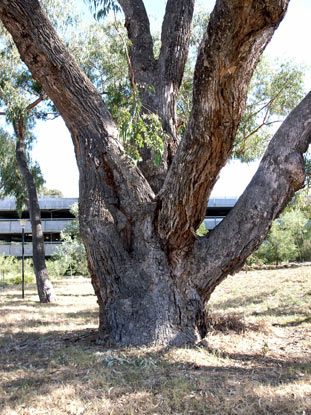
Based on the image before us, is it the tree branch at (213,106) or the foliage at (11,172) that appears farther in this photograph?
the foliage at (11,172)

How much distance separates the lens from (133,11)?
253 inches

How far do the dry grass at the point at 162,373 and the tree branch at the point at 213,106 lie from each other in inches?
50.4

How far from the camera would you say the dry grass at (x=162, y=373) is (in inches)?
114

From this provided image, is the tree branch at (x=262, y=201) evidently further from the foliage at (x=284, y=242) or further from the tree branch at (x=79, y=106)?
the foliage at (x=284, y=242)

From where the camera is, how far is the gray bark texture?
4359mm

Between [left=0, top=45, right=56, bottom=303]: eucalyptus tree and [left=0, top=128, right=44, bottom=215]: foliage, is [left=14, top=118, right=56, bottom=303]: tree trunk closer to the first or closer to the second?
[left=0, top=45, right=56, bottom=303]: eucalyptus tree

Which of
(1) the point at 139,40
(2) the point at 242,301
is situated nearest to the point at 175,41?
(1) the point at 139,40

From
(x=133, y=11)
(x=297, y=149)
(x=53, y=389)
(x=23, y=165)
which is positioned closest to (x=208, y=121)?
(x=297, y=149)

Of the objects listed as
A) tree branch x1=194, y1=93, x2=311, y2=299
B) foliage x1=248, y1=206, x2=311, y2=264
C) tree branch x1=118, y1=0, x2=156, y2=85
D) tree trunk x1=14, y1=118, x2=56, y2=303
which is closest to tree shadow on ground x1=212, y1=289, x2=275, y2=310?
tree branch x1=194, y1=93, x2=311, y2=299

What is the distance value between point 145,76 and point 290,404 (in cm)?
482

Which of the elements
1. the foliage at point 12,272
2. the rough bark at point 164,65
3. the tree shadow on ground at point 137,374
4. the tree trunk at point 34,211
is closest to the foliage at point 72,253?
the foliage at point 12,272

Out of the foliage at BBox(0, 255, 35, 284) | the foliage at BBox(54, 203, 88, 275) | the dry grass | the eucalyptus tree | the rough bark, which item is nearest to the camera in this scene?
the dry grass

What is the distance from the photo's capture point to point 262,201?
14.5ft

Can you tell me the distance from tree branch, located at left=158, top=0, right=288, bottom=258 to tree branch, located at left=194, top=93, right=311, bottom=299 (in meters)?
0.33
